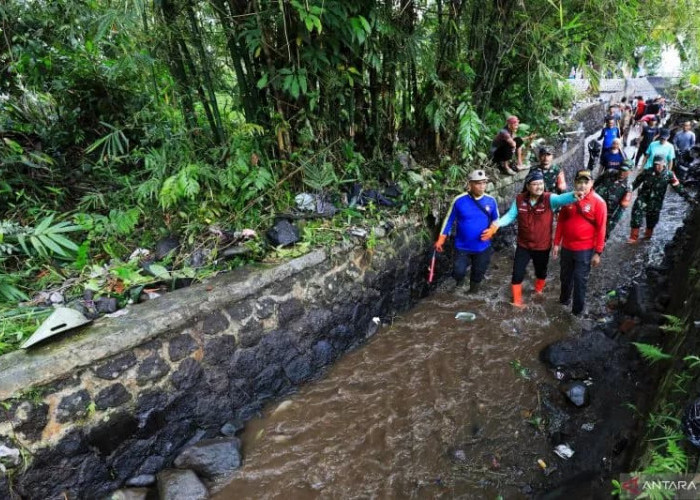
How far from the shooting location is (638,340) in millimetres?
3803

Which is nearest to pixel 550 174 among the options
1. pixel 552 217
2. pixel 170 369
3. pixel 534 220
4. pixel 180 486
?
pixel 552 217

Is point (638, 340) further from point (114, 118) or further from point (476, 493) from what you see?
point (114, 118)

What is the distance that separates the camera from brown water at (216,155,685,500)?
281 centimetres

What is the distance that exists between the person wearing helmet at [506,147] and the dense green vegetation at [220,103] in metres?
0.94

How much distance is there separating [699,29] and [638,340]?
4392 mm

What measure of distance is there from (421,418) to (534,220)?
2.48m

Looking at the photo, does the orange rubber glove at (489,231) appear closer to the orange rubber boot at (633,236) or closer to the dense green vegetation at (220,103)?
the dense green vegetation at (220,103)

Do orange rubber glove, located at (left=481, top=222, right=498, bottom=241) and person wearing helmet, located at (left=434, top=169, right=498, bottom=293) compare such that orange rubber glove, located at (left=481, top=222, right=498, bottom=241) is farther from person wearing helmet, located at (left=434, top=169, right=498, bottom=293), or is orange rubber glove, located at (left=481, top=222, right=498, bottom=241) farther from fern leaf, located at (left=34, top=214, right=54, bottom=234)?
fern leaf, located at (left=34, top=214, right=54, bottom=234)

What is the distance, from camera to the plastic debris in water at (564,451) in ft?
9.52

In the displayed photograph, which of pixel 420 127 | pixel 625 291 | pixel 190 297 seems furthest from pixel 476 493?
pixel 420 127

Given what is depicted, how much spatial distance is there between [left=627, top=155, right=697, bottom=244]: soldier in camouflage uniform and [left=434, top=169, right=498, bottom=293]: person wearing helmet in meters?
2.89

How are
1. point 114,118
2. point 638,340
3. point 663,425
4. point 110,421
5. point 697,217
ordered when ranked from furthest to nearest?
point 697,217 < point 114,118 < point 638,340 < point 110,421 < point 663,425

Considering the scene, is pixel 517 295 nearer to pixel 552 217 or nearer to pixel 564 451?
pixel 552 217

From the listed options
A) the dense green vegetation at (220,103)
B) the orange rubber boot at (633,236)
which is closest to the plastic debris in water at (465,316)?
the dense green vegetation at (220,103)
